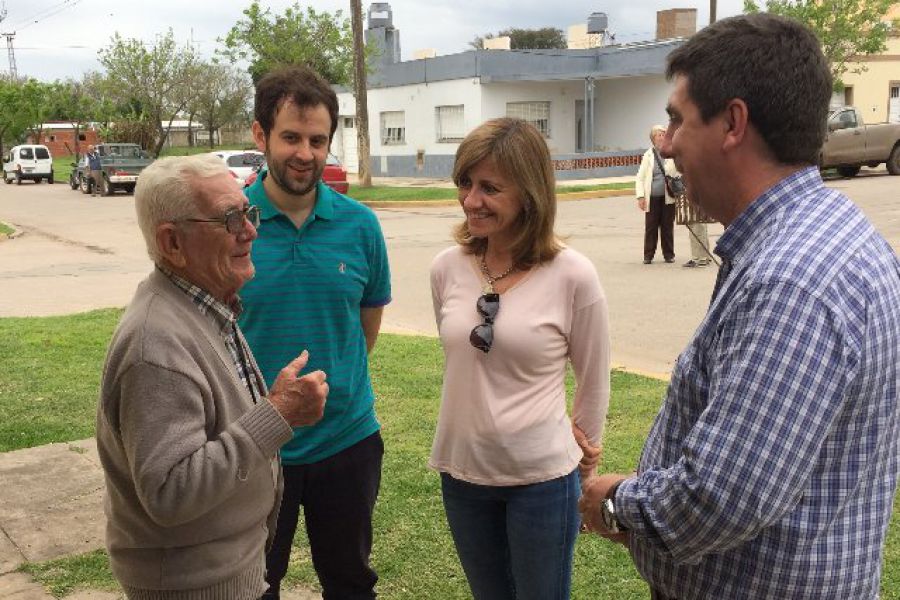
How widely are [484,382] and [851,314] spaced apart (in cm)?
138

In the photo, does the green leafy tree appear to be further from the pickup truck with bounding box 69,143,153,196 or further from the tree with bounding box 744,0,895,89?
the tree with bounding box 744,0,895,89

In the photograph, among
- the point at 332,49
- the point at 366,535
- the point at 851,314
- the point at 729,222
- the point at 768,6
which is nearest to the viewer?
the point at 851,314

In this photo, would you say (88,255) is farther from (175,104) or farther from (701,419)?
(175,104)

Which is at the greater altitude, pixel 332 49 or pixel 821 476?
pixel 332 49

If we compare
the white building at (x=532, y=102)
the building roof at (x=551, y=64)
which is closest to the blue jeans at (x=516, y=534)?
the white building at (x=532, y=102)

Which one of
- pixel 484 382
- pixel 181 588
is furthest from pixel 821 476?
pixel 181 588

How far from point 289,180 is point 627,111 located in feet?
104

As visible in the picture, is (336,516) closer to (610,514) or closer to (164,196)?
(164,196)

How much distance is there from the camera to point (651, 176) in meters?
12.2

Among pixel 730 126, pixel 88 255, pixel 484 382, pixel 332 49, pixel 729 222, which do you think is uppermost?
pixel 332 49

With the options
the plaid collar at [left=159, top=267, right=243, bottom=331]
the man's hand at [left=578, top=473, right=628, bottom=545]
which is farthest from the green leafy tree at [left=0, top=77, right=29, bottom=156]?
the man's hand at [left=578, top=473, right=628, bottom=545]

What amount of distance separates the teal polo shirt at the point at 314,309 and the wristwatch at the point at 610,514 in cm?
133

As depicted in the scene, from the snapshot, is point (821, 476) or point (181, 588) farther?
point (181, 588)

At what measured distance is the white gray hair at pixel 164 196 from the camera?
2258 mm
